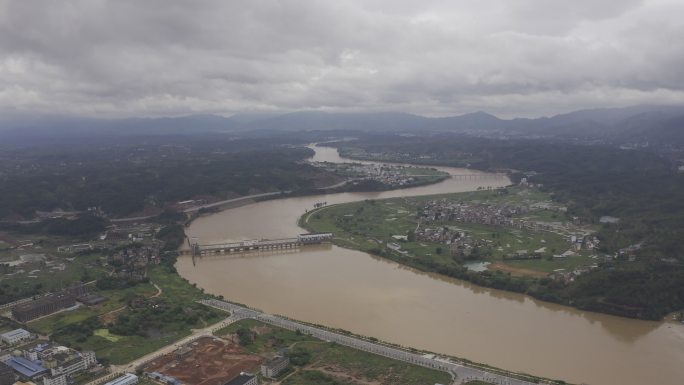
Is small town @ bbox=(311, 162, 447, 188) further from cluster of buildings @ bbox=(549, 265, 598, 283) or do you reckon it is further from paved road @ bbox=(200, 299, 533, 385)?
paved road @ bbox=(200, 299, 533, 385)

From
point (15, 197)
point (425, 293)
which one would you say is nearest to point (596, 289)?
point (425, 293)

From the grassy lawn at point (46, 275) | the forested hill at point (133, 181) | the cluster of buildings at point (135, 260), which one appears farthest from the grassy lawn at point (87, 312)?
the forested hill at point (133, 181)

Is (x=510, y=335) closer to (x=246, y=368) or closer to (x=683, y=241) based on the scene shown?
(x=246, y=368)

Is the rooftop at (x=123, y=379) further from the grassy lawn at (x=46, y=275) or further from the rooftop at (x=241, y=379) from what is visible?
the grassy lawn at (x=46, y=275)

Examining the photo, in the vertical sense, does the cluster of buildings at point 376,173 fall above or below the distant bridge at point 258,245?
above

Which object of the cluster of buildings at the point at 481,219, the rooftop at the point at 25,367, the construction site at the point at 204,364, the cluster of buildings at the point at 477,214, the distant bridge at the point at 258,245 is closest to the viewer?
the construction site at the point at 204,364

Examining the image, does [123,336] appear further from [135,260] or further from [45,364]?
[135,260]

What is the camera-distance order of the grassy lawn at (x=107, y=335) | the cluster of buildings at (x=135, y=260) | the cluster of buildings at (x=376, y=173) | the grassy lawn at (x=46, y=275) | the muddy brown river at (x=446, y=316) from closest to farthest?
the muddy brown river at (x=446, y=316) → the grassy lawn at (x=107, y=335) → the grassy lawn at (x=46, y=275) → the cluster of buildings at (x=135, y=260) → the cluster of buildings at (x=376, y=173)

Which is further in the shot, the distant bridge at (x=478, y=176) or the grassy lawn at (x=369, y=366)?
the distant bridge at (x=478, y=176)
